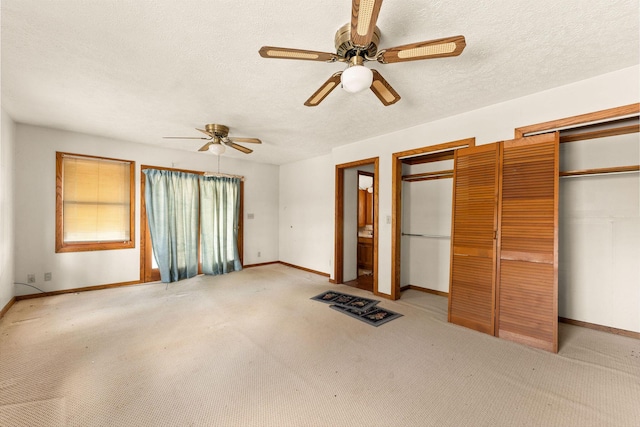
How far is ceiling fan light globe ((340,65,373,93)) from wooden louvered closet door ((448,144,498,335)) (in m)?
1.83

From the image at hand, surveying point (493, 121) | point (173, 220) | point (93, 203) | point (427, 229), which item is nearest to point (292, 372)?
point (427, 229)

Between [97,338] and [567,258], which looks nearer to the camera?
[97,338]

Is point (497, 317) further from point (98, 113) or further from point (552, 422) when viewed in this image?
point (98, 113)

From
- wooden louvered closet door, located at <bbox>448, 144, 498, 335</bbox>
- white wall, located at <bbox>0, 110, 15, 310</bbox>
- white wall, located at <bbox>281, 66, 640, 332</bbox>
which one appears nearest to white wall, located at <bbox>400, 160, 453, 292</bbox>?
white wall, located at <bbox>281, 66, 640, 332</bbox>

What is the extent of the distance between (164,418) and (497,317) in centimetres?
294

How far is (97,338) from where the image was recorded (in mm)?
2564

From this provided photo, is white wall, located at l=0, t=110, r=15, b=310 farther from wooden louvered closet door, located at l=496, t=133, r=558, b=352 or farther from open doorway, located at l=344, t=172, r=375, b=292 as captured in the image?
wooden louvered closet door, located at l=496, t=133, r=558, b=352

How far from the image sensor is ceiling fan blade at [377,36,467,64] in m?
1.46

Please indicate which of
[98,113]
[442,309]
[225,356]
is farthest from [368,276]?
[98,113]

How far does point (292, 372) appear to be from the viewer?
2.04 m

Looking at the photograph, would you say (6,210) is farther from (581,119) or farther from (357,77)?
(581,119)

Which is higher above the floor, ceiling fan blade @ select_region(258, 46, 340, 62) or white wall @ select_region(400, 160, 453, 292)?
ceiling fan blade @ select_region(258, 46, 340, 62)

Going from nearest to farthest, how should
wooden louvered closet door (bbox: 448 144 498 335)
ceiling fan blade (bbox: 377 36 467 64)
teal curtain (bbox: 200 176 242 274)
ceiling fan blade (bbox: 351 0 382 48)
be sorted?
ceiling fan blade (bbox: 351 0 382 48) < ceiling fan blade (bbox: 377 36 467 64) < wooden louvered closet door (bbox: 448 144 498 335) < teal curtain (bbox: 200 176 242 274)

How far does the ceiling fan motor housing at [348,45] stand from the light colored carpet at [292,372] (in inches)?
91.7
